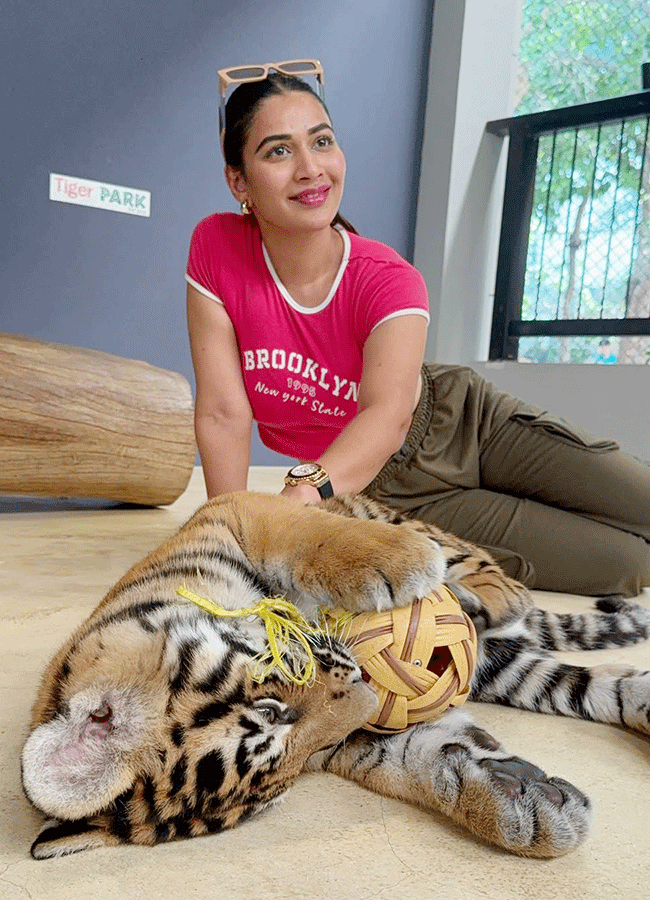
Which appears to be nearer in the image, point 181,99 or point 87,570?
point 87,570

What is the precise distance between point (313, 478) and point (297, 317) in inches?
26.7

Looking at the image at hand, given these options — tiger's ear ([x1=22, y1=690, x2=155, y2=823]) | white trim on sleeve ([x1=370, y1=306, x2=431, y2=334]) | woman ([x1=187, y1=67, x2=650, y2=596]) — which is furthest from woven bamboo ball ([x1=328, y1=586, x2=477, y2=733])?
white trim on sleeve ([x1=370, y1=306, x2=431, y2=334])

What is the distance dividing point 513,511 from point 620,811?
1.43 meters

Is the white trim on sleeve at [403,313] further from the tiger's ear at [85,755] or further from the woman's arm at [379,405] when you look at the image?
the tiger's ear at [85,755]

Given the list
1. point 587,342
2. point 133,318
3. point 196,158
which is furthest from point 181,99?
point 587,342

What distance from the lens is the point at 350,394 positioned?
2186 millimetres

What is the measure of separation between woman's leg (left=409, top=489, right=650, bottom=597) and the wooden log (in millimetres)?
1546

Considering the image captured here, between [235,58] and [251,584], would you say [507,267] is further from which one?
[251,584]

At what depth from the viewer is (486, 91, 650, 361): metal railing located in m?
4.70

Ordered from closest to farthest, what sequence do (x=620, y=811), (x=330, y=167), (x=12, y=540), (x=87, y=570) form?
(x=620, y=811) → (x=330, y=167) → (x=87, y=570) → (x=12, y=540)

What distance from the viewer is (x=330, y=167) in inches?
79.9

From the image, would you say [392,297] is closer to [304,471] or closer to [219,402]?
[219,402]

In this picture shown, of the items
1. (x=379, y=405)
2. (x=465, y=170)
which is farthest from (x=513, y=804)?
(x=465, y=170)

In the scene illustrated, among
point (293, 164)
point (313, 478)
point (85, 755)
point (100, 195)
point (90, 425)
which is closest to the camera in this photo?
point (85, 755)
